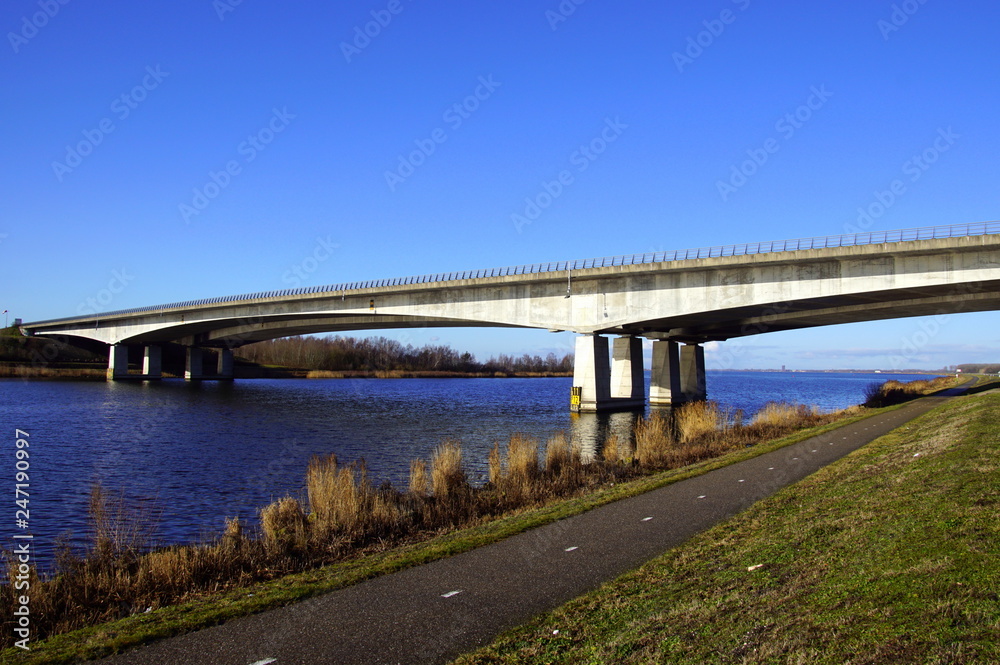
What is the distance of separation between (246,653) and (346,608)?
1450 millimetres

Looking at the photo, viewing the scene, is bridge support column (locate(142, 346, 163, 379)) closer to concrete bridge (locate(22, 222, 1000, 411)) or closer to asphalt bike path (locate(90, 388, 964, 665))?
concrete bridge (locate(22, 222, 1000, 411))

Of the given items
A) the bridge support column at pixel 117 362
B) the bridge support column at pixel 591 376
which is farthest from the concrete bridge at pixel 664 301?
the bridge support column at pixel 117 362

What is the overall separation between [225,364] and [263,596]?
351 ft

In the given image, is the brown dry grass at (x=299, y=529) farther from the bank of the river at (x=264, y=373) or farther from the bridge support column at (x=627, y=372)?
the bank of the river at (x=264, y=373)

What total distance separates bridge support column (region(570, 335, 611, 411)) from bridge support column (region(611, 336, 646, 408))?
330cm

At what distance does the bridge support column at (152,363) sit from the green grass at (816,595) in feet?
338

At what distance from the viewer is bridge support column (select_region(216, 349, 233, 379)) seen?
107625mm

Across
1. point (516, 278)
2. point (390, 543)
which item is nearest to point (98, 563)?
point (390, 543)

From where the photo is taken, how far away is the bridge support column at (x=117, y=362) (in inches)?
3740

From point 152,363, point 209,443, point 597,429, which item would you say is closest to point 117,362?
point 152,363

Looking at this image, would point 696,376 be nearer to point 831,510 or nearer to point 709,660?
point 831,510

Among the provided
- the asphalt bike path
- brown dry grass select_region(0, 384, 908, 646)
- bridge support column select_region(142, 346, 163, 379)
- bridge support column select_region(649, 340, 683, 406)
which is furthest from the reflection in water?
bridge support column select_region(142, 346, 163, 379)

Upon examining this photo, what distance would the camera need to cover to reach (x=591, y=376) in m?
51.2

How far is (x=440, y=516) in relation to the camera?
567 inches
